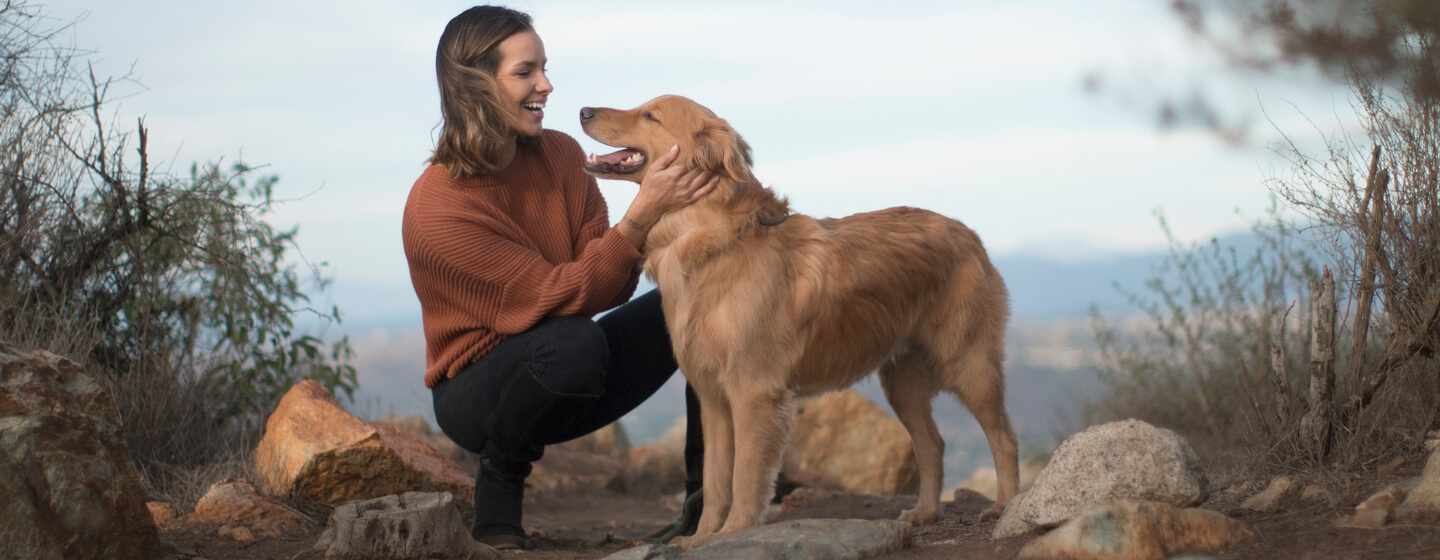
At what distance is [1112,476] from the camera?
336 centimetres

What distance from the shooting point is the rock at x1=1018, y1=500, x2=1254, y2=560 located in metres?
2.86

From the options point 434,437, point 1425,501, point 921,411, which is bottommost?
point 1425,501

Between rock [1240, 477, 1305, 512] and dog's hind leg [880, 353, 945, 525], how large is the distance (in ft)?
4.07

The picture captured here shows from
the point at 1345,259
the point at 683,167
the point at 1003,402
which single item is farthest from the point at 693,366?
the point at 1345,259

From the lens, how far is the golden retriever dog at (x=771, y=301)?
3.68 metres

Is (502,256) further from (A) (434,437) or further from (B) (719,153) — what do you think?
(A) (434,437)

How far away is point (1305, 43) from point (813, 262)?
2.57 m

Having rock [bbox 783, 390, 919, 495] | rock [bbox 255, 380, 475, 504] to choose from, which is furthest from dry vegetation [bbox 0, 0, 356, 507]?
rock [bbox 783, 390, 919, 495]

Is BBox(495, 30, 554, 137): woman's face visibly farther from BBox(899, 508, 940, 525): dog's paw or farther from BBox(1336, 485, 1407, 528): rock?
BBox(1336, 485, 1407, 528): rock

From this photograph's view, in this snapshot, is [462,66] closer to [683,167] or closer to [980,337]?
[683,167]

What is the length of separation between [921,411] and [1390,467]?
1.76 metres

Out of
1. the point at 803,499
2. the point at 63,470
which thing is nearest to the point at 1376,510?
the point at 803,499

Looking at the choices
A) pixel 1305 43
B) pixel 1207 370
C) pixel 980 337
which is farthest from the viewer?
pixel 1207 370

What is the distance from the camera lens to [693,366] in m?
3.81
